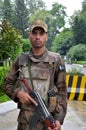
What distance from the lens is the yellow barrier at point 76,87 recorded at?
35.7ft

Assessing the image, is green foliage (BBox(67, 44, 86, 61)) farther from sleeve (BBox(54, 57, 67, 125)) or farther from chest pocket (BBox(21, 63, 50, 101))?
chest pocket (BBox(21, 63, 50, 101))

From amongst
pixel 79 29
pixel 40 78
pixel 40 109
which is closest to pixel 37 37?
pixel 40 78

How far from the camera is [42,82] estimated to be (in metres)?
3.19

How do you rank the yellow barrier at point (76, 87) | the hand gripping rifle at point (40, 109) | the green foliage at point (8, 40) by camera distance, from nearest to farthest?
1. the hand gripping rifle at point (40, 109)
2. the yellow barrier at point (76, 87)
3. the green foliage at point (8, 40)

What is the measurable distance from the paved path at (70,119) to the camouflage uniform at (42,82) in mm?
4424

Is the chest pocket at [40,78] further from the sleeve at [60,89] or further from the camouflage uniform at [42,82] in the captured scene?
the sleeve at [60,89]

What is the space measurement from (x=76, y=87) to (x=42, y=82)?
25.8 feet

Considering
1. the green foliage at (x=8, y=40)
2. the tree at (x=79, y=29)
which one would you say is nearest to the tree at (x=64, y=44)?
the tree at (x=79, y=29)

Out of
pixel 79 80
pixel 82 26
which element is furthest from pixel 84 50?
pixel 79 80

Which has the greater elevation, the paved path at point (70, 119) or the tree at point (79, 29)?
the paved path at point (70, 119)

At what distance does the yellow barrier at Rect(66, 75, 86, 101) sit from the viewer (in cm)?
1087

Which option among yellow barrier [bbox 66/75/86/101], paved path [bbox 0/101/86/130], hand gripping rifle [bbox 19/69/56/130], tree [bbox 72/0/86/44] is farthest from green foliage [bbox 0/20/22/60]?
tree [bbox 72/0/86/44]

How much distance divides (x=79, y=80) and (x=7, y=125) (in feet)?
11.9

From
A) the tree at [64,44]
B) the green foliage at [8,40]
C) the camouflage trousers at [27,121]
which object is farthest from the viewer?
the tree at [64,44]
